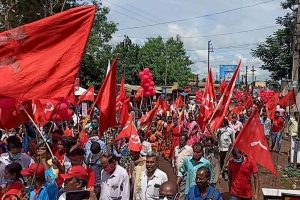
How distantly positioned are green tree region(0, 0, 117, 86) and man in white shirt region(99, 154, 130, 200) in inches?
843

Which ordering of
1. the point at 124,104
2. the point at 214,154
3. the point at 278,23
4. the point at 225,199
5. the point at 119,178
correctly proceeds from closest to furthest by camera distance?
the point at 119,178
the point at 214,154
the point at 225,199
the point at 124,104
the point at 278,23

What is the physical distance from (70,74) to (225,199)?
17.8 ft

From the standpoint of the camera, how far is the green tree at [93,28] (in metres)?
28.8

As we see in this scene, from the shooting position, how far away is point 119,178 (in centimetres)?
641

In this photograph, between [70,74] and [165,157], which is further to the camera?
[165,157]

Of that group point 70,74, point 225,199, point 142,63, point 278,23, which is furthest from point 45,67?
point 142,63

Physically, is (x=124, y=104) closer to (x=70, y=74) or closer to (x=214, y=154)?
(x=214, y=154)

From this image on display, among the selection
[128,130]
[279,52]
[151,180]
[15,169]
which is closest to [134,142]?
[128,130]

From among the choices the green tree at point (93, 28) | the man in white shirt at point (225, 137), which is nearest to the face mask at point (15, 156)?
the man in white shirt at point (225, 137)

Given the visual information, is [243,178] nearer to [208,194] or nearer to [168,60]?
[208,194]

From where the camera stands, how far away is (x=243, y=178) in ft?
24.9

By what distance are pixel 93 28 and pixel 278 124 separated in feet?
86.6

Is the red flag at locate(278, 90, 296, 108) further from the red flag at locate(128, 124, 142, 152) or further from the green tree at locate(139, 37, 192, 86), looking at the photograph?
the green tree at locate(139, 37, 192, 86)

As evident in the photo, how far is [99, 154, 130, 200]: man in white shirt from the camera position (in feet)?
20.9
